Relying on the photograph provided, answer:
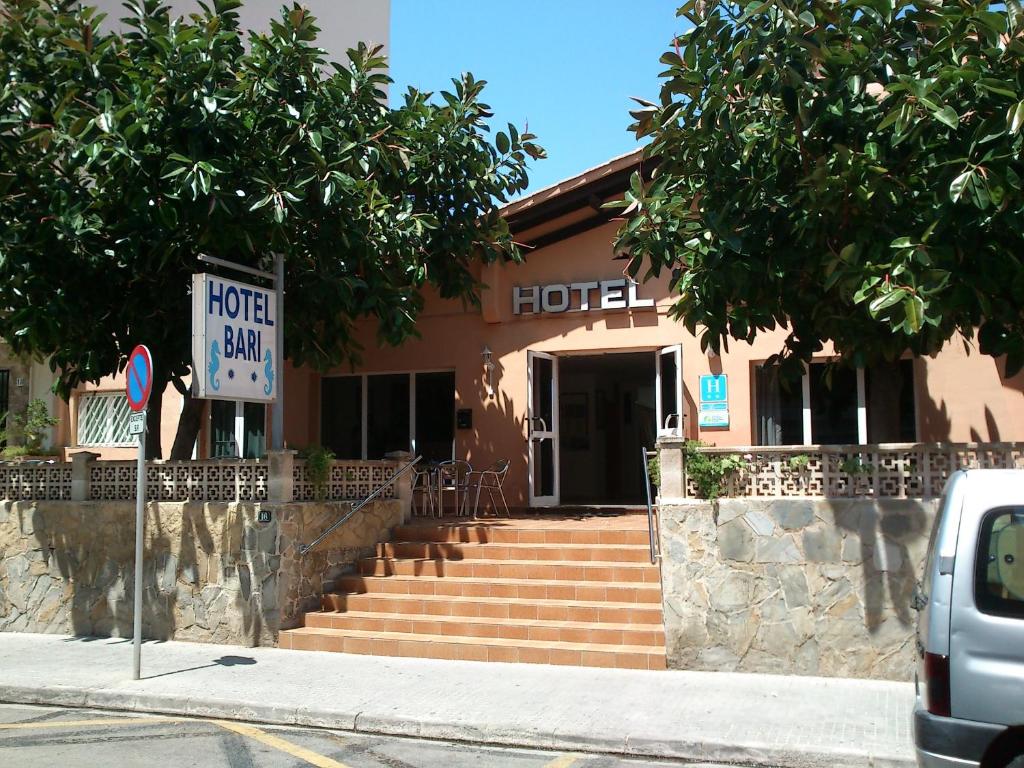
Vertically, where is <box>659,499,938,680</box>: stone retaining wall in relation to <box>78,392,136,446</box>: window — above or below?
below

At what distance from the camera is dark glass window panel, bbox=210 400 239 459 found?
54.9 feet

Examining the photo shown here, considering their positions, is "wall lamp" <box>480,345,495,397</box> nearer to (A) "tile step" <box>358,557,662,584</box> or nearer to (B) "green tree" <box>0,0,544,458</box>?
(B) "green tree" <box>0,0,544,458</box>

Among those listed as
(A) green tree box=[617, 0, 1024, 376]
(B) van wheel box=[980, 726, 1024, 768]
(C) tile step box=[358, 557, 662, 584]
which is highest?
(A) green tree box=[617, 0, 1024, 376]

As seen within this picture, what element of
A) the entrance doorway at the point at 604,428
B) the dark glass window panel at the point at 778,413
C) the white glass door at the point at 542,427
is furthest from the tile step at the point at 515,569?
the entrance doorway at the point at 604,428

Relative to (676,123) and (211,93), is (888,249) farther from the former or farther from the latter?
(211,93)

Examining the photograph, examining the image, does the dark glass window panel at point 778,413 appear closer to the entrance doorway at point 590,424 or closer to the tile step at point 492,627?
the entrance doorway at point 590,424

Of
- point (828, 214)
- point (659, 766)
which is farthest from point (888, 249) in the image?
point (659, 766)

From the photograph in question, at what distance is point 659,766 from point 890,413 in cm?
478

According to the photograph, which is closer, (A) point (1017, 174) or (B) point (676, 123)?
(A) point (1017, 174)

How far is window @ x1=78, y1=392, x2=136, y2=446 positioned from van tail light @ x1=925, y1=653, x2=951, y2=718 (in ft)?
48.6

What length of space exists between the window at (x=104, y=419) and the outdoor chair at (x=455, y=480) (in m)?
6.31

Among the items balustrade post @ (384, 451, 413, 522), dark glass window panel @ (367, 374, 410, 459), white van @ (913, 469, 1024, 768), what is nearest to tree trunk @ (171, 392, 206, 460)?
balustrade post @ (384, 451, 413, 522)

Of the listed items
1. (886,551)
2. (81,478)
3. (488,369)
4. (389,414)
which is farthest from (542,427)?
(886,551)

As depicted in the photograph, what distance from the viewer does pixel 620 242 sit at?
29.7ft
